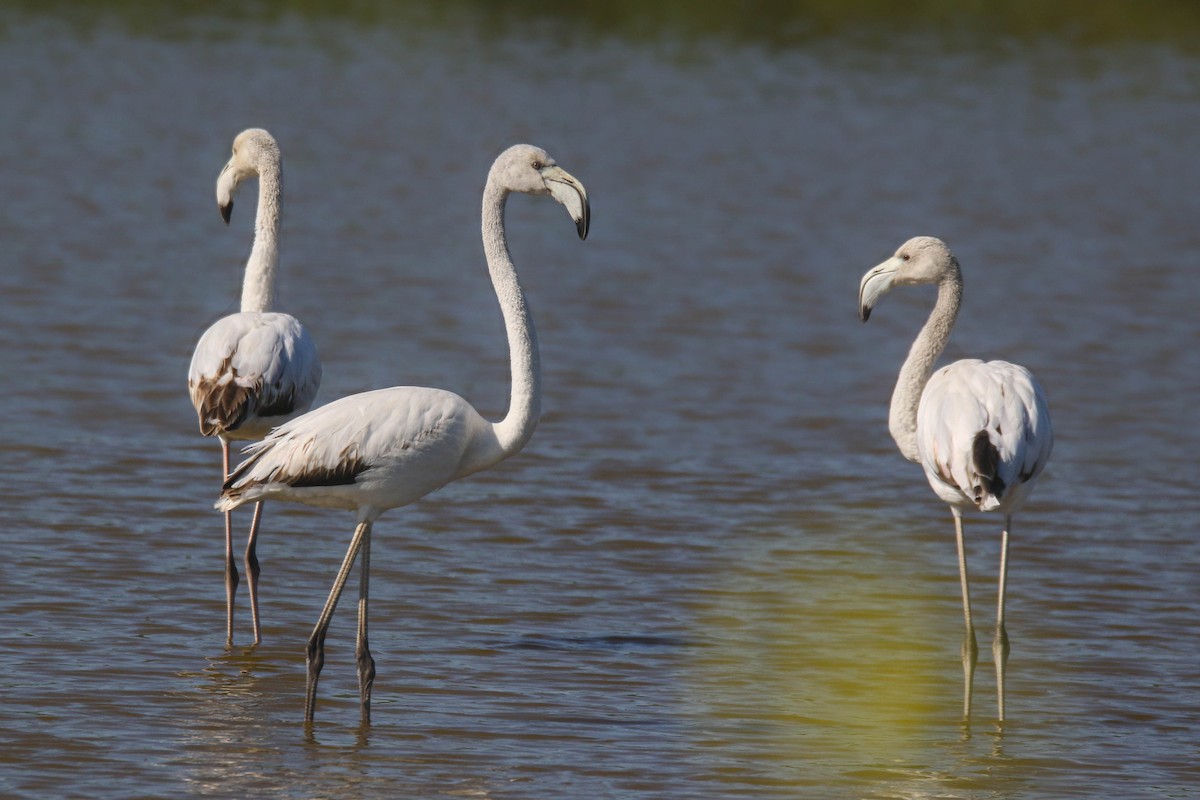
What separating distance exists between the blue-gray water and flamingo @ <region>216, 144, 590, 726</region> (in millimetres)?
678

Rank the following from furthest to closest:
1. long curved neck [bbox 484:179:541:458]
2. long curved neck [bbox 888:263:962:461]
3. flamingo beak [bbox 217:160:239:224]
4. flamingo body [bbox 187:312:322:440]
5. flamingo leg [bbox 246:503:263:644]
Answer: flamingo beak [bbox 217:160:239:224] → flamingo leg [bbox 246:503:263:644] → flamingo body [bbox 187:312:322:440] → long curved neck [bbox 888:263:962:461] → long curved neck [bbox 484:179:541:458]

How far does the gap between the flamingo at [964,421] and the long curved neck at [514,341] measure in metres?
1.25

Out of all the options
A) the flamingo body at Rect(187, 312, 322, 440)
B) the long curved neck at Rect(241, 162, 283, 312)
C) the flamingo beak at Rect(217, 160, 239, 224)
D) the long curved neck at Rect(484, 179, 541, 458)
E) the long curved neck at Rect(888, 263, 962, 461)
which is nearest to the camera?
the long curved neck at Rect(484, 179, 541, 458)

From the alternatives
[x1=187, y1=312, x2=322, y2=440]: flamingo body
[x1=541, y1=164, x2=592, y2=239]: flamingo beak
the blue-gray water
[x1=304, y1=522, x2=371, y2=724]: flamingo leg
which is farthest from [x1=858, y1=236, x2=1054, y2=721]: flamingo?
[x1=187, y1=312, x2=322, y2=440]: flamingo body

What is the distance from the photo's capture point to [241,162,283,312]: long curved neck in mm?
8352

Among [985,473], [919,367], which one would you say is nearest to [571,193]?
[919,367]

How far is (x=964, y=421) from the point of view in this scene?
6.70m

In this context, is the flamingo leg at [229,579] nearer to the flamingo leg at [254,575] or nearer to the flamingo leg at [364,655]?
the flamingo leg at [254,575]

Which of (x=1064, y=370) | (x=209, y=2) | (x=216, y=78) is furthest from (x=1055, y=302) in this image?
(x=209, y=2)

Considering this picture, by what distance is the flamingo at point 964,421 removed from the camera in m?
6.60

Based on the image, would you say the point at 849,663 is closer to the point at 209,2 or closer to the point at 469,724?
the point at 469,724

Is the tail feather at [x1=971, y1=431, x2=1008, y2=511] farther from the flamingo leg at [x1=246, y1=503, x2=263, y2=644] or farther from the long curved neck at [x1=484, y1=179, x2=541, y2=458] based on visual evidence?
the flamingo leg at [x1=246, y1=503, x2=263, y2=644]

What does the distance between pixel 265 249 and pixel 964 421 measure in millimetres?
3259

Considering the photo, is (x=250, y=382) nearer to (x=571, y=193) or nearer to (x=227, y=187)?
(x=227, y=187)
